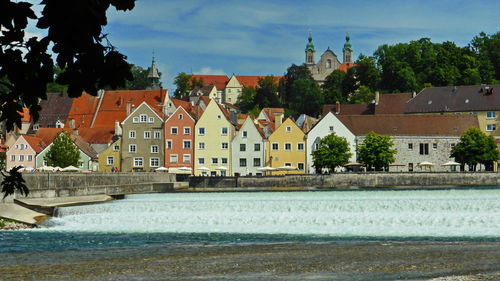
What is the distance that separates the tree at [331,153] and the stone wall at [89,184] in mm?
15197

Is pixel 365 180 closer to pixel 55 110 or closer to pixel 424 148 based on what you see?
pixel 424 148

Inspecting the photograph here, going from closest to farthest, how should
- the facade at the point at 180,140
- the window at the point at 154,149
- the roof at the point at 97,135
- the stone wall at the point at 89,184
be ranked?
the stone wall at the point at 89,184 < the facade at the point at 180,140 < the window at the point at 154,149 < the roof at the point at 97,135

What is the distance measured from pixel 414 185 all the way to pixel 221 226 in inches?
1508

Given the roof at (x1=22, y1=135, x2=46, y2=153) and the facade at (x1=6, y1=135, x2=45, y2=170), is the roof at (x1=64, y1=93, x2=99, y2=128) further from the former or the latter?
the facade at (x1=6, y1=135, x2=45, y2=170)

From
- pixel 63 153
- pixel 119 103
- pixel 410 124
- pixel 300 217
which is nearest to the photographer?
pixel 300 217

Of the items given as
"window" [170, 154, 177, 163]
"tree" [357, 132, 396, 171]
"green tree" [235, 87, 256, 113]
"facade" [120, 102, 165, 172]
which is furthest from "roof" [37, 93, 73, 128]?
"green tree" [235, 87, 256, 113]

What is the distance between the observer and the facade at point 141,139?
278 ft

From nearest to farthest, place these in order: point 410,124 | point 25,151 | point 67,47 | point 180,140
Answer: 1. point 67,47
2. point 180,140
3. point 410,124
4. point 25,151

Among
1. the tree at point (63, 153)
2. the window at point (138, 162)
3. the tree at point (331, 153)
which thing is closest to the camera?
the tree at point (63, 153)

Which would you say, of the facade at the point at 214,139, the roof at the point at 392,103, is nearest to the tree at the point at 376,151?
the facade at the point at 214,139

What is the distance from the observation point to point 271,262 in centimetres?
2097

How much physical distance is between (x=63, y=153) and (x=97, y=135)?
14.2 meters

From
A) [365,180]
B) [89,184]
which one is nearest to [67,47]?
[89,184]

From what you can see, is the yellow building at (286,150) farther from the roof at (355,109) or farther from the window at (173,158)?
the roof at (355,109)
